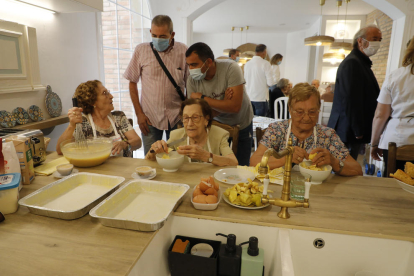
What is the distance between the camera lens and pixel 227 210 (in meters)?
1.10

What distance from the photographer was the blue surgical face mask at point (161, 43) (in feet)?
7.66

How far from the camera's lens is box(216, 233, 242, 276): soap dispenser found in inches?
37.4

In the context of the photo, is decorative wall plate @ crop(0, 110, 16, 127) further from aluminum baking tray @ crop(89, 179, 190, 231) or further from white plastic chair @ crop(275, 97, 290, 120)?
white plastic chair @ crop(275, 97, 290, 120)

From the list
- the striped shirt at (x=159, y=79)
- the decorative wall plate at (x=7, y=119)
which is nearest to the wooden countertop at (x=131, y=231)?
the decorative wall plate at (x=7, y=119)

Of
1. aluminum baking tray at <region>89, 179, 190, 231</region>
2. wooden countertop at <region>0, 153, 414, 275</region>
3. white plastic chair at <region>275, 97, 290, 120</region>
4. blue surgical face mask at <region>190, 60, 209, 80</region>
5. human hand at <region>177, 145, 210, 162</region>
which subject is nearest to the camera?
wooden countertop at <region>0, 153, 414, 275</region>

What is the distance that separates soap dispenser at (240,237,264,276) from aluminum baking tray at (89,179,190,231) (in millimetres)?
309

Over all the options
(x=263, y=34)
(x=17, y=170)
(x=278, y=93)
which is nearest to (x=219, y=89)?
(x=17, y=170)

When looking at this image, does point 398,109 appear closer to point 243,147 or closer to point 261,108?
point 243,147

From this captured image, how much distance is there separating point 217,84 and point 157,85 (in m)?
0.61

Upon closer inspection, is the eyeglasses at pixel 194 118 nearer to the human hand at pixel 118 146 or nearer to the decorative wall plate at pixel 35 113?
the human hand at pixel 118 146

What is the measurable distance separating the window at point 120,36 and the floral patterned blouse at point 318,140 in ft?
8.55

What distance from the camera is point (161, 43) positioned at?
235 cm

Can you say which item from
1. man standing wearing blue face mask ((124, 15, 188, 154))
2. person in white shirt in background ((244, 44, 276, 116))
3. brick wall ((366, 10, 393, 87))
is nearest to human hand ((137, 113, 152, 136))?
man standing wearing blue face mask ((124, 15, 188, 154))

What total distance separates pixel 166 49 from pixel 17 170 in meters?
1.60
